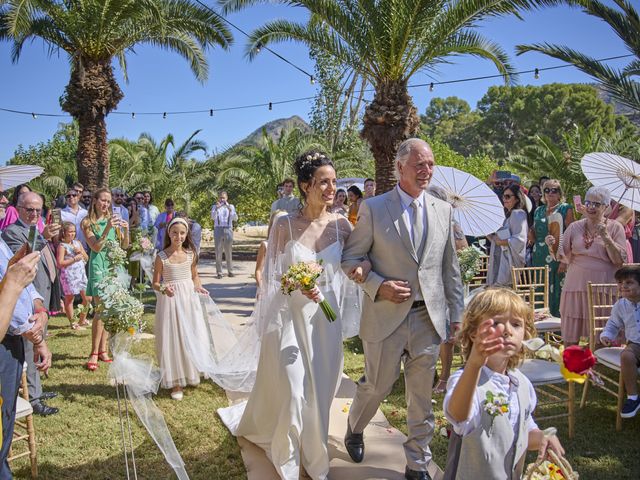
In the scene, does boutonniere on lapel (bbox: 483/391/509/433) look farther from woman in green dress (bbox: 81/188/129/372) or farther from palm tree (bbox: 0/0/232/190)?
palm tree (bbox: 0/0/232/190)

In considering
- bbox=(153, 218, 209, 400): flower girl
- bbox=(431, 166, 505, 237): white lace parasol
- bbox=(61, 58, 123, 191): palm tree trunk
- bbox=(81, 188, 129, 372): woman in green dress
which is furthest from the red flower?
bbox=(61, 58, 123, 191): palm tree trunk

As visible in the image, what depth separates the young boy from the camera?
4.86 m

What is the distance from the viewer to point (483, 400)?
2.38m

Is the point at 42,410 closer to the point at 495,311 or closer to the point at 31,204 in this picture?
the point at 31,204

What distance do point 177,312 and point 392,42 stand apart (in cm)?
669

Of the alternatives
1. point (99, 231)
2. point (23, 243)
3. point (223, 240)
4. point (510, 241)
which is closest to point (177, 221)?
point (23, 243)

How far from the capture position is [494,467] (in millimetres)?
2445

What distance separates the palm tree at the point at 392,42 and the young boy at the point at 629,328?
6.34 m

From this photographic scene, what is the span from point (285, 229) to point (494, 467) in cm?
262

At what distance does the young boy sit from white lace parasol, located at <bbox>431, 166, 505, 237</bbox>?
1317 millimetres

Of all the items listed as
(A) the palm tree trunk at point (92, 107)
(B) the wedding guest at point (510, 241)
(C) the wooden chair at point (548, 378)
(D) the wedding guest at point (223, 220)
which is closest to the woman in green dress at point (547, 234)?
(B) the wedding guest at point (510, 241)

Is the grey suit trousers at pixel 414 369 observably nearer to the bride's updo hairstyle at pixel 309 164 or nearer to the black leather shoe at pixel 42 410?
the bride's updo hairstyle at pixel 309 164

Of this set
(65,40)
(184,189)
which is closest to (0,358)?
(65,40)

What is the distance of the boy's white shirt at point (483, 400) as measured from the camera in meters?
2.33
